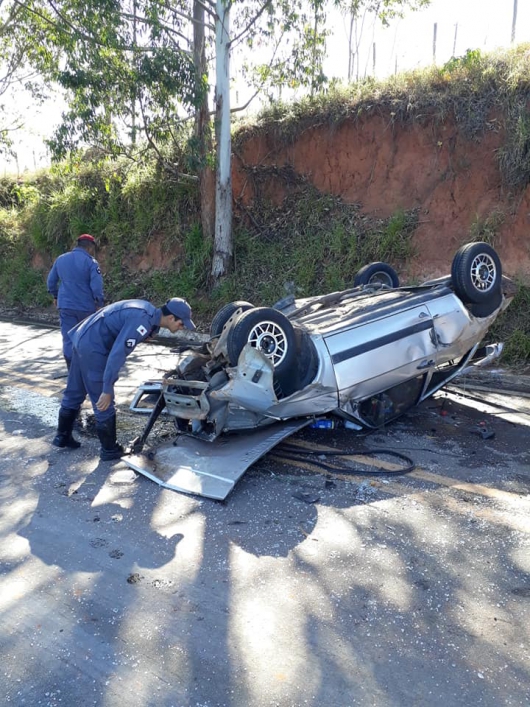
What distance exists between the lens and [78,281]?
653 cm

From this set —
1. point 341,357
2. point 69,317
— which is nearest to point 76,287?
point 69,317

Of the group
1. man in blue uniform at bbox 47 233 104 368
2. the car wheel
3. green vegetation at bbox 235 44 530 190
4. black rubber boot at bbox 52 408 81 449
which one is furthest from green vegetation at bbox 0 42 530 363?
black rubber boot at bbox 52 408 81 449

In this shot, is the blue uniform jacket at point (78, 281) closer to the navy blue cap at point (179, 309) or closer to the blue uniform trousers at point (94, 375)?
the blue uniform trousers at point (94, 375)

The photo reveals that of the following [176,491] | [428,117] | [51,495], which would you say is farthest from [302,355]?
[428,117]

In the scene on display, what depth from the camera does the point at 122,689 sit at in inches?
99.3

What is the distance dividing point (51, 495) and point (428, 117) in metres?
10.1

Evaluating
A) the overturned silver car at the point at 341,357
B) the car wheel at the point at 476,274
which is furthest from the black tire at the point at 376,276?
the car wheel at the point at 476,274

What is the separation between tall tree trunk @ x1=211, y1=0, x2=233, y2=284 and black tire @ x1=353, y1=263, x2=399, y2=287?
19.0 ft

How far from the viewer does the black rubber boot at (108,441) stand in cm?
495

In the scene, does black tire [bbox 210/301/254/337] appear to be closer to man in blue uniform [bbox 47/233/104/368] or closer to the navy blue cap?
the navy blue cap

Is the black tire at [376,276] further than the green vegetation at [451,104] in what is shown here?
No

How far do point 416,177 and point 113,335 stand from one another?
8527 mm

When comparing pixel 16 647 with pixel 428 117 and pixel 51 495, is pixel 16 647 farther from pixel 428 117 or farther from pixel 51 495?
pixel 428 117

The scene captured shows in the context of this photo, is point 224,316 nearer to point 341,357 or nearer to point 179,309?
point 179,309
